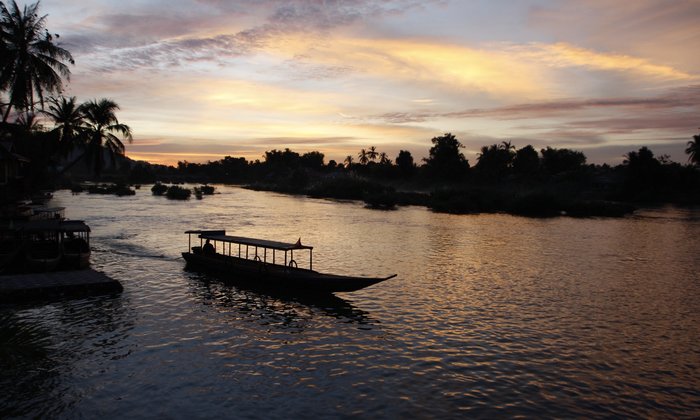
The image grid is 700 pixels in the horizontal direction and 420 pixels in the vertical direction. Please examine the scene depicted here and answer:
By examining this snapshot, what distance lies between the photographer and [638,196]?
392 feet

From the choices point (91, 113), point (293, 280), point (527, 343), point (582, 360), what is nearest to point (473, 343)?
point (527, 343)

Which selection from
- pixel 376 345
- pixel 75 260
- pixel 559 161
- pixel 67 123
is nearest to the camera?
pixel 376 345

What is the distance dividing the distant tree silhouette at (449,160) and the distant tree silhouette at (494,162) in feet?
26.3

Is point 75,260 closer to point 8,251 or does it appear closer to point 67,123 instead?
point 8,251

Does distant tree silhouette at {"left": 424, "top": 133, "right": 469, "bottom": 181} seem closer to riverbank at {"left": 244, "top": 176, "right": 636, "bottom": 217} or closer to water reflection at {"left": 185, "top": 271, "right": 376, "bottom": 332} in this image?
riverbank at {"left": 244, "top": 176, "right": 636, "bottom": 217}

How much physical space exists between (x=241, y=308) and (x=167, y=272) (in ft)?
39.1

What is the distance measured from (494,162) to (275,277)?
13321 centimetres

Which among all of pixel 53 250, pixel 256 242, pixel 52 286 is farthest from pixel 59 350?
pixel 53 250

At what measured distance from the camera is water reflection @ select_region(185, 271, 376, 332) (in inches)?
938

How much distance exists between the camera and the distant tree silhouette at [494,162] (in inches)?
5906

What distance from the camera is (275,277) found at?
95.8 feet

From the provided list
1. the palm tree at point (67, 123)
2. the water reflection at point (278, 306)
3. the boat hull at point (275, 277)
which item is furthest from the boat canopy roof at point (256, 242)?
the palm tree at point (67, 123)

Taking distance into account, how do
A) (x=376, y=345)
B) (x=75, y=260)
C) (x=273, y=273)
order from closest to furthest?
(x=376, y=345) → (x=273, y=273) → (x=75, y=260)

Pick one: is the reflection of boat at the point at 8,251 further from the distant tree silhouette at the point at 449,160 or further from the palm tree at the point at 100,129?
the distant tree silhouette at the point at 449,160
